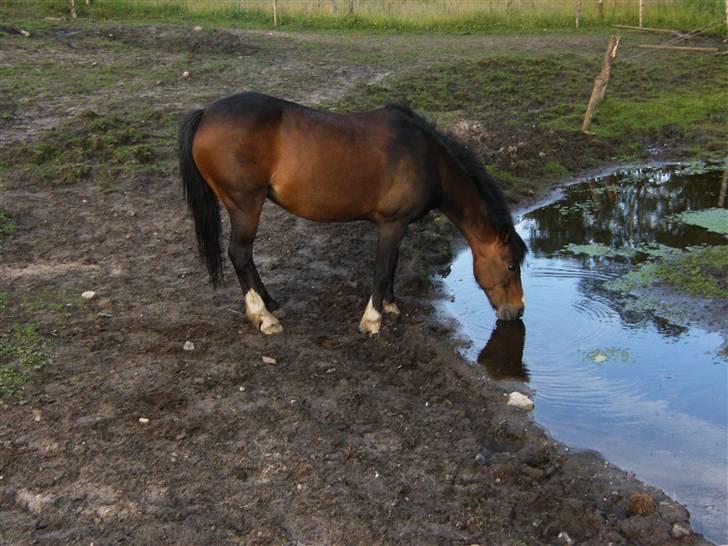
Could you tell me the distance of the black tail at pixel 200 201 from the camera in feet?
18.0

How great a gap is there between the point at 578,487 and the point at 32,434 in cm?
285

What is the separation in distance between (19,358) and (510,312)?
11.3 feet

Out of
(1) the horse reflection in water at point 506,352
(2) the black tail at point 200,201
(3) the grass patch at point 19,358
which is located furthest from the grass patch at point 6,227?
(1) the horse reflection in water at point 506,352

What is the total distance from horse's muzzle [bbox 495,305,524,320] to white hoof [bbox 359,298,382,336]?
3.24ft

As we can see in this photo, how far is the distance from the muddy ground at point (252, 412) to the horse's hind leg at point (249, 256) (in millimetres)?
111

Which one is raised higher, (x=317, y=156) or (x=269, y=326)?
(x=317, y=156)

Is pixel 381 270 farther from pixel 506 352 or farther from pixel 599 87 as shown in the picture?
pixel 599 87

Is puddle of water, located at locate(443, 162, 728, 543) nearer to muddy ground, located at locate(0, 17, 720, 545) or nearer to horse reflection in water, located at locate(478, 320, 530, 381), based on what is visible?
horse reflection in water, located at locate(478, 320, 530, 381)

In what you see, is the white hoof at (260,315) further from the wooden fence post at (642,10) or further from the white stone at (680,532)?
the wooden fence post at (642,10)

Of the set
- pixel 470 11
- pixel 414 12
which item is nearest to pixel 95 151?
pixel 414 12

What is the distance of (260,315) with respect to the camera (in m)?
5.65

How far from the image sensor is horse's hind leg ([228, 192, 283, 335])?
5.58 metres

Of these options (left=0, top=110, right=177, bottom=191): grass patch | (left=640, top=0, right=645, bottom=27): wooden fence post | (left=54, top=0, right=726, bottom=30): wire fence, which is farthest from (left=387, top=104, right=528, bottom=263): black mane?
(left=640, top=0, right=645, bottom=27): wooden fence post

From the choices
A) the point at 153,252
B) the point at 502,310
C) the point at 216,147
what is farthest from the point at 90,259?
the point at 502,310
